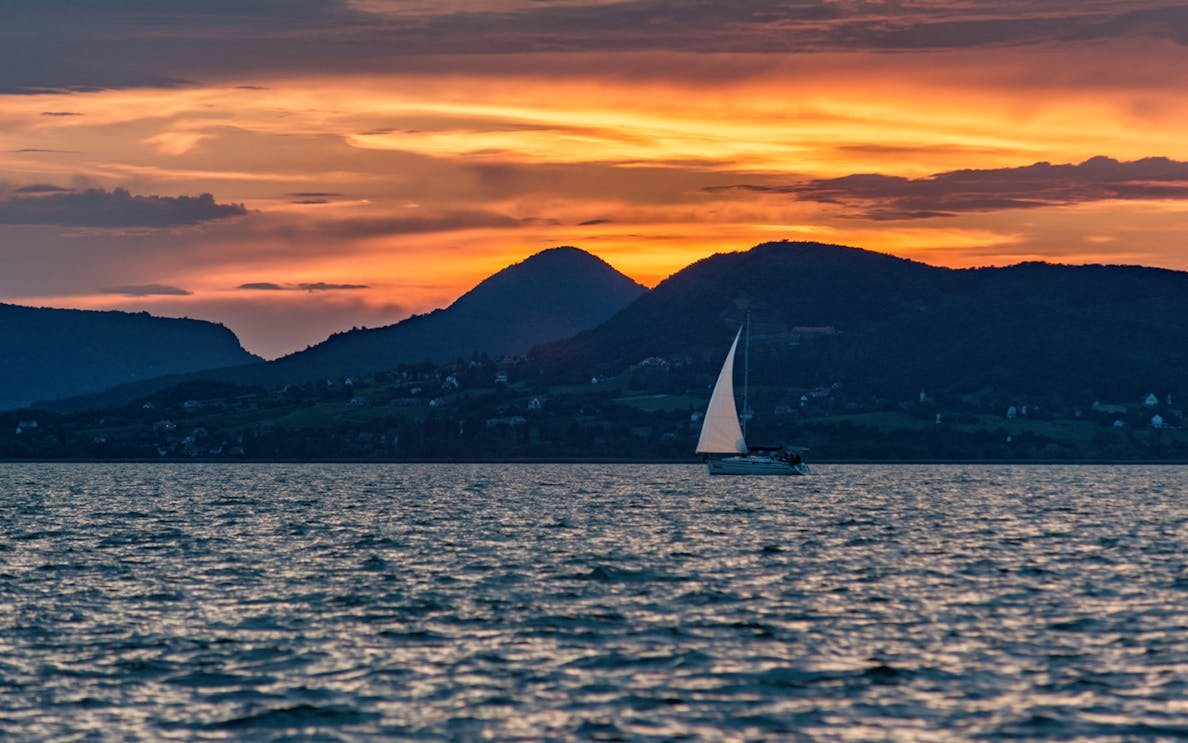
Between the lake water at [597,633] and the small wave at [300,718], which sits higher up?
the lake water at [597,633]

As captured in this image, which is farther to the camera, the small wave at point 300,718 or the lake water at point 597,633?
the lake water at point 597,633

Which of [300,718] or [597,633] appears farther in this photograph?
[597,633]

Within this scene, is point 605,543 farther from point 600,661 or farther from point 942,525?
point 600,661

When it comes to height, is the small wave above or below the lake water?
below

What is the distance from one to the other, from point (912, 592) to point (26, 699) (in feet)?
102

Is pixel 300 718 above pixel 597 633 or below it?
below

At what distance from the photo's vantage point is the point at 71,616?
4859 cm

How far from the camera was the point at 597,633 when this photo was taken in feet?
144

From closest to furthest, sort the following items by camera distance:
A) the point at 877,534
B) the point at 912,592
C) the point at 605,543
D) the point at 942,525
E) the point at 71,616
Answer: the point at 71,616, the point at 912,592, the point at 605,543, the point at 877,534, the point at 942,525

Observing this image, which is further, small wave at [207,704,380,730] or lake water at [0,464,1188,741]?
lake water at [0,464,1188,741]

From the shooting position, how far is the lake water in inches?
1251

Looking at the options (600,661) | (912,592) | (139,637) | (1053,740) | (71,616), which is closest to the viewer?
(1053,740)

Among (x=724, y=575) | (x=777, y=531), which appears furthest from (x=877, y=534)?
(x=724, y=575)

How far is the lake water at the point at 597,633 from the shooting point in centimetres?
3178
